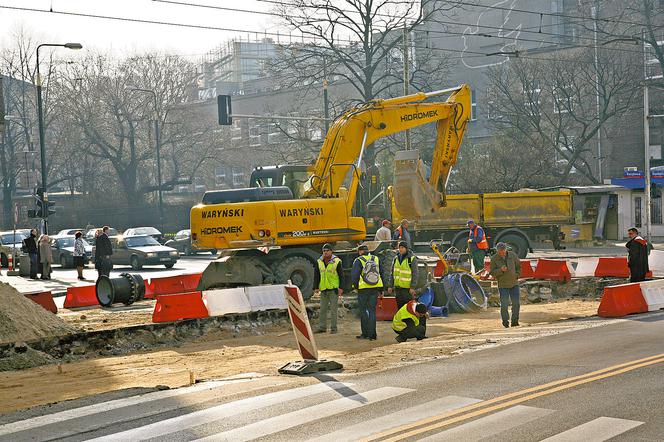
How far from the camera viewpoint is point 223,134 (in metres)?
79.1

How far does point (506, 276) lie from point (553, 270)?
786 cm

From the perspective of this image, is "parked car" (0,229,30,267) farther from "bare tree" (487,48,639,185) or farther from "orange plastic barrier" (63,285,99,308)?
"bare tree" (487,48,639,185)

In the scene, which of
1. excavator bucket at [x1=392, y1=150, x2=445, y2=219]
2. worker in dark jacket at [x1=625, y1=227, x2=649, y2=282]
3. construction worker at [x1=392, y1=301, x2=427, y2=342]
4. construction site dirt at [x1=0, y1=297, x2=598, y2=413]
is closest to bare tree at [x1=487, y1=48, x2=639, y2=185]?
excavator bucket at [x1=392, y1=150, x2=445, y2=219]

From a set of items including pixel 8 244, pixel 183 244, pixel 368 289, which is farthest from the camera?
pixel 183 244

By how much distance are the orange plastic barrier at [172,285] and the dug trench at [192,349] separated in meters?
3.20

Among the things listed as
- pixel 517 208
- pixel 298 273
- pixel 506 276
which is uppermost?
pixel 517 208

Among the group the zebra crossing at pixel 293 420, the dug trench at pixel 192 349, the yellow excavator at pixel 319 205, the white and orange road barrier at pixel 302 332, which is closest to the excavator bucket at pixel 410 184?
the yellow excavator at pixel 319 205

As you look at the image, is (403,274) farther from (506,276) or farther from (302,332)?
(302,332)

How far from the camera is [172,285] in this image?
26484mm

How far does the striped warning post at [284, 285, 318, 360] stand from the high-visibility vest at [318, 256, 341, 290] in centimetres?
473

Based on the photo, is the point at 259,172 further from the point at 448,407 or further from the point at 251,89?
the point at 251,89

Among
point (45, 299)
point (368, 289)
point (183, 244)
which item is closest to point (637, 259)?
point (368, 289)

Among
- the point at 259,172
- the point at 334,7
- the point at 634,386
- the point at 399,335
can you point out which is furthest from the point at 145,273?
the point at 634,386

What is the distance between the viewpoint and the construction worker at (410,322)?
56.7 feet
